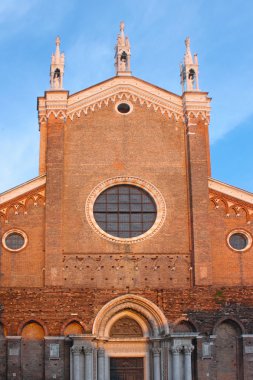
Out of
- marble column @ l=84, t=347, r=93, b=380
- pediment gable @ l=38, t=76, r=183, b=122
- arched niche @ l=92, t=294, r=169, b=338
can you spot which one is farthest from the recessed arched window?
marble column @ l=84, t=347, r=93, b=380

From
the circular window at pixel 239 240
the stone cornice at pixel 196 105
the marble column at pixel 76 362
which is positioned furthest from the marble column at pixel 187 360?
the stone cornice at pixel 196 105

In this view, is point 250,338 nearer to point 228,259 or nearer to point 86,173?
point 228,259

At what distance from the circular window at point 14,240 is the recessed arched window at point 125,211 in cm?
305

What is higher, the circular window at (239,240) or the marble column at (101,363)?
the circular window at (239,240)

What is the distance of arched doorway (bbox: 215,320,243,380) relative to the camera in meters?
24.9

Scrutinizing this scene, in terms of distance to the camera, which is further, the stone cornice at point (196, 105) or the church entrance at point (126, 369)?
the stone cornice at point (196, 105)

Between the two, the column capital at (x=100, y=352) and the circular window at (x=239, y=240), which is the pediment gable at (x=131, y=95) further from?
the column capital at (x=100, y=352)

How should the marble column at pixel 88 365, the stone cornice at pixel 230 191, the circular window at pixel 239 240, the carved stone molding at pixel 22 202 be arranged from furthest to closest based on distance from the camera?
1. the stone cornice at pixel 230 191
2. the circular window at pixel 239 240
3. the carved stone molding at pixel 22 202
4. the marble column at pixel 88 365

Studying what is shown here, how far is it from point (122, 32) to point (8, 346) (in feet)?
50.1

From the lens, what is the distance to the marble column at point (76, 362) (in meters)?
23.7

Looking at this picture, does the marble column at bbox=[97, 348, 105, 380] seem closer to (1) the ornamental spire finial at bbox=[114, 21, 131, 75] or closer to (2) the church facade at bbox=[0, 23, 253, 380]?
(2) the church facade at bbox=[0, 23, 253, 380]

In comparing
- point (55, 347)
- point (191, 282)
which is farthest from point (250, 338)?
point (55, 347)

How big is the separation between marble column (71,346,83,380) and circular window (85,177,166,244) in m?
4.85

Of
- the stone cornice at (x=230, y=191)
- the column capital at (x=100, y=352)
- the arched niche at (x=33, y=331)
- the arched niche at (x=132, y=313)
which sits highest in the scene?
the stone cornice at (x=230, y=191)
